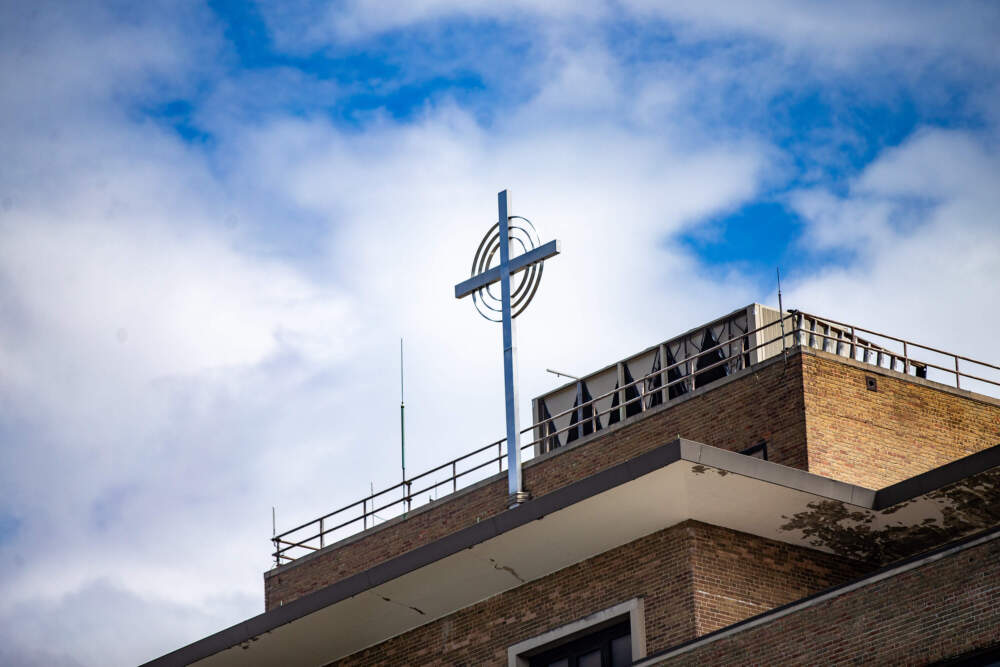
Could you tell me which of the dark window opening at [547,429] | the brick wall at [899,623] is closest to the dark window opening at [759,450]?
the dark window opening at [547,429]

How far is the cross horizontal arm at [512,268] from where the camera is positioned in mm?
35656

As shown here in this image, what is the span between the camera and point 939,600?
23.5 m

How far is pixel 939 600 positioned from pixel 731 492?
16.8 feet

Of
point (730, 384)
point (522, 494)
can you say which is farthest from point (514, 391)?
point (730, 384)

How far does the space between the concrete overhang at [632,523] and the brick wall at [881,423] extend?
19.1 ft

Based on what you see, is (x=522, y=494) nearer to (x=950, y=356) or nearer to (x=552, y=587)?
(x=552, y=587)

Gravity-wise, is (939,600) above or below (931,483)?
below

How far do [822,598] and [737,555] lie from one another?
4.32 m

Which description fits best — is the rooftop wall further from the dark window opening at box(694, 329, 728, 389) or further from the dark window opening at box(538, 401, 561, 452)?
the dark window opening at box(538, 401, 561, 452)

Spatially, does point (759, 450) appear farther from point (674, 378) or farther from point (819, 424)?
point (674, 378)

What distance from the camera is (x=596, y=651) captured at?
29328 millimetres

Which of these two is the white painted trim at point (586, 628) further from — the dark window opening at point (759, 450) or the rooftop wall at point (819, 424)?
the dark window opening at point (759, 450)

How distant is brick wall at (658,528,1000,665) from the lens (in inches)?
907

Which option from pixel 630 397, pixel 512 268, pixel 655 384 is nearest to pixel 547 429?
pixel 630 397
